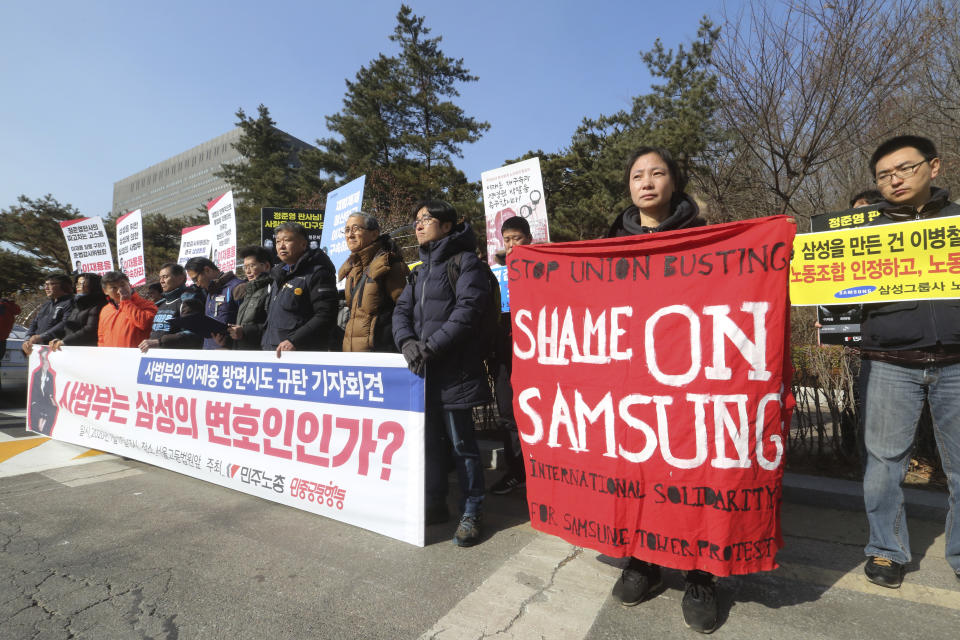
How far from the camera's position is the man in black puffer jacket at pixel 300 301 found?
13.1ft

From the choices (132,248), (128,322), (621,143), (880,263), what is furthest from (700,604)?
(621,143)

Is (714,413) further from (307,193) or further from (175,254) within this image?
(175,254)

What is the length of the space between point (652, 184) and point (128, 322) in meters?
5.40

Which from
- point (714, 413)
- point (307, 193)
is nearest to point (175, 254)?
point (307, 193)

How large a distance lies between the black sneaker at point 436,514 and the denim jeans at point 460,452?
0.05 metres

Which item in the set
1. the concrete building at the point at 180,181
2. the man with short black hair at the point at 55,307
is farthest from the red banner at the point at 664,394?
the concrete building at the point at 180,181

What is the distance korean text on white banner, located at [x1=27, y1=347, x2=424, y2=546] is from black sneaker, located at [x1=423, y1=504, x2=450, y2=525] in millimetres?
300

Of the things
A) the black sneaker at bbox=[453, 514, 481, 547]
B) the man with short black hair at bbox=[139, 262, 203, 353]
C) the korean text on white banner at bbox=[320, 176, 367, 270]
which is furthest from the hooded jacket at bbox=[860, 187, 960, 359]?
the korean text on white banner at bbox=[320, 176, 367, 270]

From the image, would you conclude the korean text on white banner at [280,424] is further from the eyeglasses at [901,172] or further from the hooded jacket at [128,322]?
the eyeglasses at [901,172]

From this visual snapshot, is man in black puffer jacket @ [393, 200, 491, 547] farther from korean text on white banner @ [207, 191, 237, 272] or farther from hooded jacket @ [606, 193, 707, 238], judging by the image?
korean text on white banner @ [207, 191, 237, 272]

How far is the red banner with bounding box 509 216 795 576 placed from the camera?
80.4 inches

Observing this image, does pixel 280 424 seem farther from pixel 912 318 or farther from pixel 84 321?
pixel 84 321

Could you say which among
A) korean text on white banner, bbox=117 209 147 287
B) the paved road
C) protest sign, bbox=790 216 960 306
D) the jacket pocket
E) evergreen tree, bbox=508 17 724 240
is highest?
evergreen tree, bbox=508 17 724 240

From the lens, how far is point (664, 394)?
2188 millimetres
